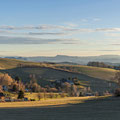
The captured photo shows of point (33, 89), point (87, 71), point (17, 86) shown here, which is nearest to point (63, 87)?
point (33, 89)

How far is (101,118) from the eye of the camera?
Answer: 88.3ft

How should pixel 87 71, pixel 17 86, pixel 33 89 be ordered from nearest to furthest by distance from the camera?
pixel 17 86
pixel 33 89
pixel 87 71

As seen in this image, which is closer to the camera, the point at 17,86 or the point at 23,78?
the point at 17,86

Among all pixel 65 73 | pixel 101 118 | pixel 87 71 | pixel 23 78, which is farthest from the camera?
pixel 87 71

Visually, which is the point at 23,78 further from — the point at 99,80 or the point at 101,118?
the point at 101,118

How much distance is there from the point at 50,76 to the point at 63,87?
32884mm

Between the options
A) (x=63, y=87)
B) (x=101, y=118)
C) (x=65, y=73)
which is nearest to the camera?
(x=101, y=118)

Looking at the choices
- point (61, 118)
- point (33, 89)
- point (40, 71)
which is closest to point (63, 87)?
point (33, 89)

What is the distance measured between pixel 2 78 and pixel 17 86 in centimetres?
1634

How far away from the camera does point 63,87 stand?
125 m

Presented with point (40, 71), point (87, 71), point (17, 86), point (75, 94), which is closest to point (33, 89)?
point (17, 86)

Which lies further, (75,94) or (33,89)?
(33,89)

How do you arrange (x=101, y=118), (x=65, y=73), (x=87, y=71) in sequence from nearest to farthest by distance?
1. (x=101, y=118)
2. (x=65, y=73)
3. (x=87, y=71)

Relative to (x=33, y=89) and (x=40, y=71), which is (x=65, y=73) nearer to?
(x=40, y=71)
